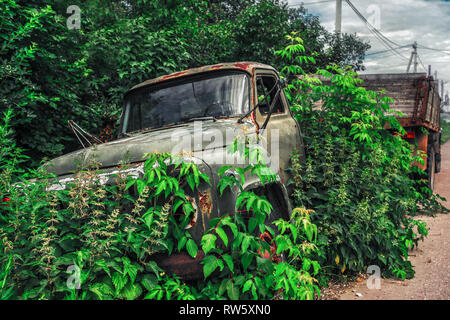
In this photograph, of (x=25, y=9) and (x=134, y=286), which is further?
(x=25, y=9)

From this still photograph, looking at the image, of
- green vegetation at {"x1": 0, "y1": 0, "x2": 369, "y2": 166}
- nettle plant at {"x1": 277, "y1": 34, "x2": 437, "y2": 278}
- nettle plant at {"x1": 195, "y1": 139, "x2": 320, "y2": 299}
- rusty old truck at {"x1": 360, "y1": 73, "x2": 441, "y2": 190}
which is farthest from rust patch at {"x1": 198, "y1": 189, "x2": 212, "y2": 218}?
rusty old truck at {"x1": 360, "y1": 73, "x2": 441, "y2": 190}

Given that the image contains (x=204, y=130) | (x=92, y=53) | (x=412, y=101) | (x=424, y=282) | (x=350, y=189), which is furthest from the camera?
(x=412, y=101)

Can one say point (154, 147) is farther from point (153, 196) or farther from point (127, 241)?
point (127, 241)

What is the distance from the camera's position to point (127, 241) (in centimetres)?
230

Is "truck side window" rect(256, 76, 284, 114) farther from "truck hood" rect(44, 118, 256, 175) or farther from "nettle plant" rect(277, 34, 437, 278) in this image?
"truck hood" rect(44, 118, 256, 175)

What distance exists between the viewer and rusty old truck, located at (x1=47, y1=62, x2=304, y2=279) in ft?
8.65

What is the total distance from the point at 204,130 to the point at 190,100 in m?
0.92

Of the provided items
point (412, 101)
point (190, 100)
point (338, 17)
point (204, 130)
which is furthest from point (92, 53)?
point (338, 17)

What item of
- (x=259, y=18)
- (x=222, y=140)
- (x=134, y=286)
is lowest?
(x=134, y=286)
